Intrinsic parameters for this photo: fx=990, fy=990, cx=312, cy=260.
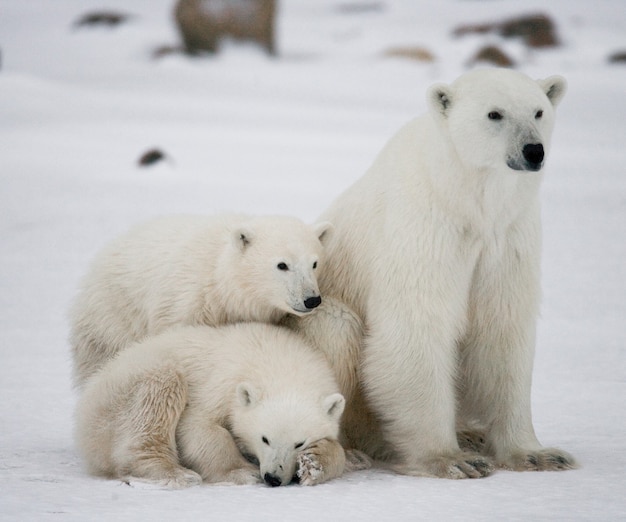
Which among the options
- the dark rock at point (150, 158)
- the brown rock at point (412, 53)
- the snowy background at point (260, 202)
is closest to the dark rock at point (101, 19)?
the snowy background at point (260, 202)

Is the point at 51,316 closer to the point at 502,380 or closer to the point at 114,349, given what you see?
the point at 114,349

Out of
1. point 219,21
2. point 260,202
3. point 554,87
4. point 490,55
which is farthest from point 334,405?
point 219,21

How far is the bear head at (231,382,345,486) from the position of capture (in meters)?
4.21

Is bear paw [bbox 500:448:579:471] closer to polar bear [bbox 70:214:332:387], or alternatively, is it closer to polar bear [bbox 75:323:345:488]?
polar bear [bbox 75:323:345:488]

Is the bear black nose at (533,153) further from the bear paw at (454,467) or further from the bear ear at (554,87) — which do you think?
the bear paw at (454,467)

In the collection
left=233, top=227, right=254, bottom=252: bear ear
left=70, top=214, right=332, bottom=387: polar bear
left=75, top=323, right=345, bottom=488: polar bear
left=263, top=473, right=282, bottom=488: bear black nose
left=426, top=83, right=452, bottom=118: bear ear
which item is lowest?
left=263, top=473, right=282, bottom=488: bear black nose

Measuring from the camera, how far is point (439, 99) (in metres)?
4.44

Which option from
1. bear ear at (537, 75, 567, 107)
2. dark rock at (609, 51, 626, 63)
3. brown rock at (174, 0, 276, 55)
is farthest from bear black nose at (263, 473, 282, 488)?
dark rock at (609, 51, 626, 63)

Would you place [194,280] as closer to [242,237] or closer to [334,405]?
[242,237]

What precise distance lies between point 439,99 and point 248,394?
61.7 inches

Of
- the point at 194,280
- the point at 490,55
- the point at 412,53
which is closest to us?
the point at 194,280

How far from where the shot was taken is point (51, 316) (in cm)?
746

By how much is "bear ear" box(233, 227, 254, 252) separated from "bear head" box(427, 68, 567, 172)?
3.78ft

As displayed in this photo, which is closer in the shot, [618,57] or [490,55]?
[490,55]
